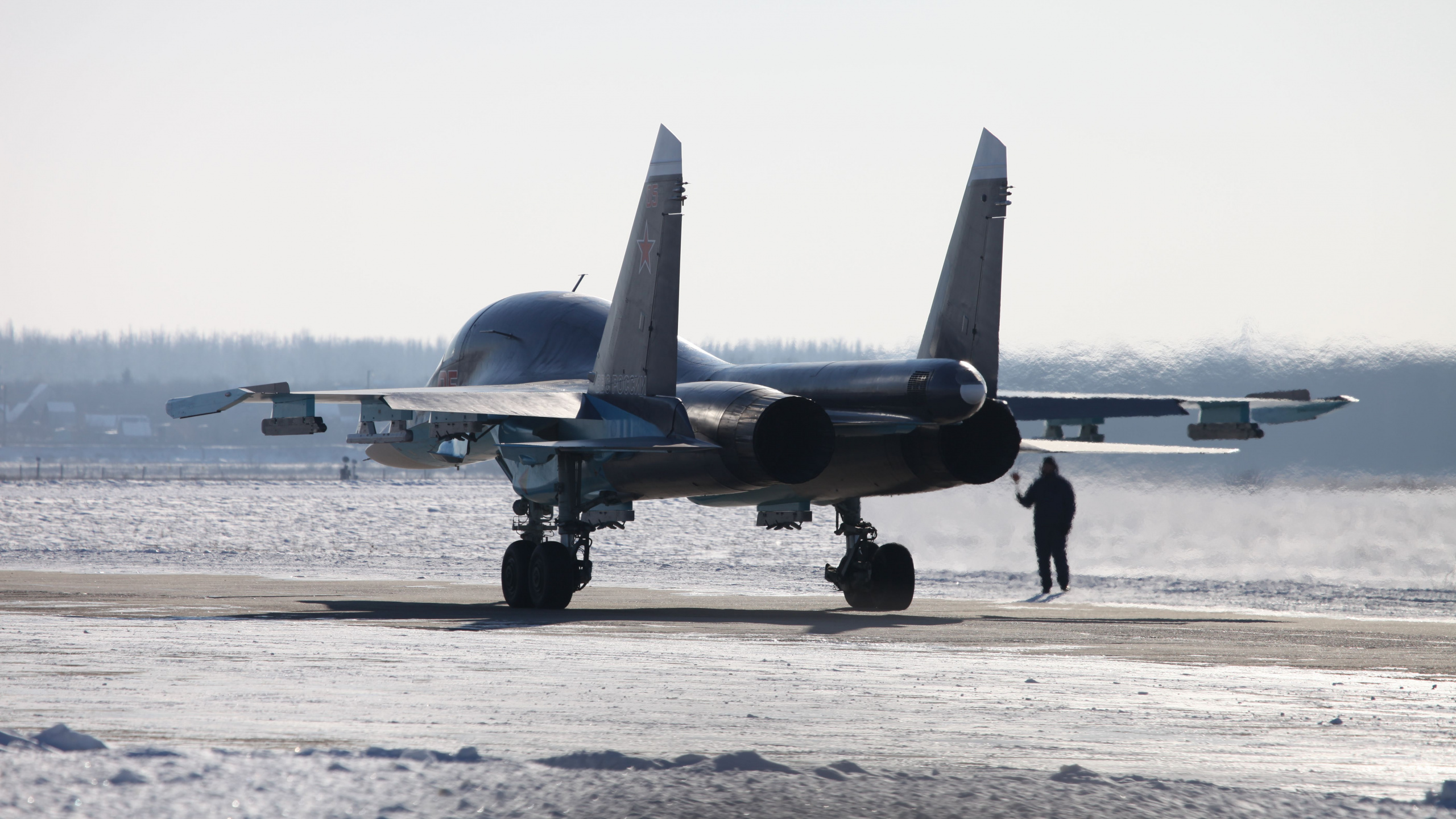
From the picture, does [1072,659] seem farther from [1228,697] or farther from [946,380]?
[946,380]

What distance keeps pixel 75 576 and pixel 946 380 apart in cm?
1368

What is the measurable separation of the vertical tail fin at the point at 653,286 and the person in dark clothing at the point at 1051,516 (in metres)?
7.28

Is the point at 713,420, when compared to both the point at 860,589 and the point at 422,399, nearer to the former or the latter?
the point at 422,399

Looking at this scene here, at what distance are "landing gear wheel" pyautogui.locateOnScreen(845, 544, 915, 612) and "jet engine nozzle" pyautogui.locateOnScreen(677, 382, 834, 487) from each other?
313cm

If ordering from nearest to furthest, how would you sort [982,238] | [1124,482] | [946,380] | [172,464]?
[946,380] < [982,238] < [1124,482] < [172,464]

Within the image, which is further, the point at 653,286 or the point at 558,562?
the point at 558,562

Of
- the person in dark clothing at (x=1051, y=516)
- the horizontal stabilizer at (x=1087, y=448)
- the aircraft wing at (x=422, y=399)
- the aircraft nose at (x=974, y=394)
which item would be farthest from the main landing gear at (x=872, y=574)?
the aircraft wing at (x=422, y=399)

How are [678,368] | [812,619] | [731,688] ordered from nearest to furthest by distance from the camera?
1. [731,688]
2. [812,619]
3. [678,368]

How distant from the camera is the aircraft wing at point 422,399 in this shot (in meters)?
15.9

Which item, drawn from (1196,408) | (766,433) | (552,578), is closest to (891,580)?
(766,433)

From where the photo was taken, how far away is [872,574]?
1891cm

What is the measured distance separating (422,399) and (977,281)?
21.8 ft

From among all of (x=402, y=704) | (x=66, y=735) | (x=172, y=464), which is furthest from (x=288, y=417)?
(x=172, y=464)

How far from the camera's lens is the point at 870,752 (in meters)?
7.17
